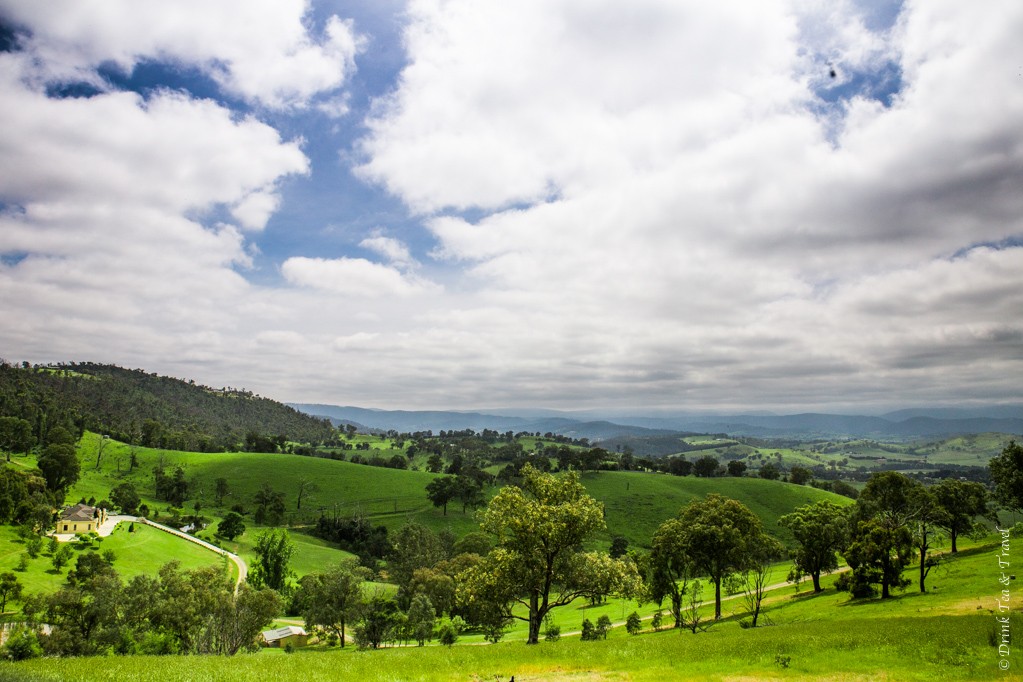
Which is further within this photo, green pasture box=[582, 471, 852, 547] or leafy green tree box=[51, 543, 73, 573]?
green pasture box=[582, 471, 852, 547]

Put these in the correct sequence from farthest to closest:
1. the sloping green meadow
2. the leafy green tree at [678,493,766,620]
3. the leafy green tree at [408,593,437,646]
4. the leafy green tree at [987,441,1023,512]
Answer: the leafy green tree at [408,593,437,646] < the leafy green tree at [678,493,766,620] < the leafy green tree at [987,441,1023,512] < the sloping green meadow

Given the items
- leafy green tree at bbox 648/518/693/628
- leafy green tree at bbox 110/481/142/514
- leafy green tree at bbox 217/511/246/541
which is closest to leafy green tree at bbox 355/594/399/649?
leafy green tree at bbox 648/518/693/628

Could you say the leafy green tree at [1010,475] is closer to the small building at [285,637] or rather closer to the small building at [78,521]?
the small building at [285,637]

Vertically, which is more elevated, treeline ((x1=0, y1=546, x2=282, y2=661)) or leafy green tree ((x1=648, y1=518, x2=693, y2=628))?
leafy green tree ((x1=648, y1=518, x2=693, y2=628))

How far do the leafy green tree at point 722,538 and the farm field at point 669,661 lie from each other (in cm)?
1871

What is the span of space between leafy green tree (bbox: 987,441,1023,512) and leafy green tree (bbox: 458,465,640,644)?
41.2 metres

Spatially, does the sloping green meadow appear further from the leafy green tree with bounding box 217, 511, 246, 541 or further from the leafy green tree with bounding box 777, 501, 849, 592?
the leafy green tree with bounding box 217, 511, 246, 541

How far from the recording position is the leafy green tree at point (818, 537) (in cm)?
6419

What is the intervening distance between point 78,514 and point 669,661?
147 m

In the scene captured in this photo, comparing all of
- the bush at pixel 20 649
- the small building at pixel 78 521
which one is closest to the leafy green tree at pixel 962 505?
the bush at pixel 20 649

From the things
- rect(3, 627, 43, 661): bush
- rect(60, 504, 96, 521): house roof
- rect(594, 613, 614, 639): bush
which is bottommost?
rect(60, 504, 96, 521): house roof

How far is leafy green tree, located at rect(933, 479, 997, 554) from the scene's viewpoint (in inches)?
2443

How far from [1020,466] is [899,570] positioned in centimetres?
1580

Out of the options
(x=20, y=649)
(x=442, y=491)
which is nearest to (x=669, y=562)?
(x=20, y=649)
